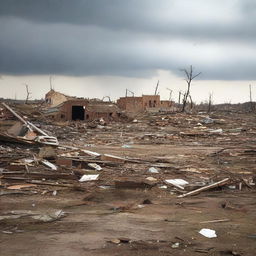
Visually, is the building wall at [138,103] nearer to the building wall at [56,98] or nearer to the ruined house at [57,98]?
the ruined house at [57,98]

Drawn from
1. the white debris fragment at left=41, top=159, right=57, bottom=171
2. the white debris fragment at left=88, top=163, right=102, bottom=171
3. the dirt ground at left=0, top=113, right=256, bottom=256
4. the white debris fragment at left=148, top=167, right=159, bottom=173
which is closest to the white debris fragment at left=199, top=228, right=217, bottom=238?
the dirt ground at left=0, top=113, right=256, bottom=256

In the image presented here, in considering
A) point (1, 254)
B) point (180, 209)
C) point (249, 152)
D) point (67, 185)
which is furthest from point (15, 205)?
point (249, 152)

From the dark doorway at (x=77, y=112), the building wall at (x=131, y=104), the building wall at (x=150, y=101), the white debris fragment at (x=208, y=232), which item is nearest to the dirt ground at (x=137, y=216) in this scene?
the white debris fragment at (x=208, y=232)

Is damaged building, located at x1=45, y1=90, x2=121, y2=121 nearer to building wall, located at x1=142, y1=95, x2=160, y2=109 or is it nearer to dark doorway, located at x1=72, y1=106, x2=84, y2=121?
dark doorway, located at x1=72, y1=106, x2=84, y2=121

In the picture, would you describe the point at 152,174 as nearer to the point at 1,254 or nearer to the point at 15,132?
the point at 1,254

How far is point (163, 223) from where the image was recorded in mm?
6586

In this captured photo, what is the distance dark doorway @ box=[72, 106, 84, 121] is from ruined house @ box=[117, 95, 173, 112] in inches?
395

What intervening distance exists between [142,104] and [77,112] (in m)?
13.8

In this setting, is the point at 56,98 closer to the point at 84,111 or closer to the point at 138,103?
the point at 138,103

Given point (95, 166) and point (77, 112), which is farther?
point (77, 112)

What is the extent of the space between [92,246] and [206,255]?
5.18 ft

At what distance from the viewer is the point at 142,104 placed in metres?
52.7

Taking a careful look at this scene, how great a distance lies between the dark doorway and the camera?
134 feet

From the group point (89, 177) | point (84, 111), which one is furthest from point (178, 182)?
point (84, 111)
